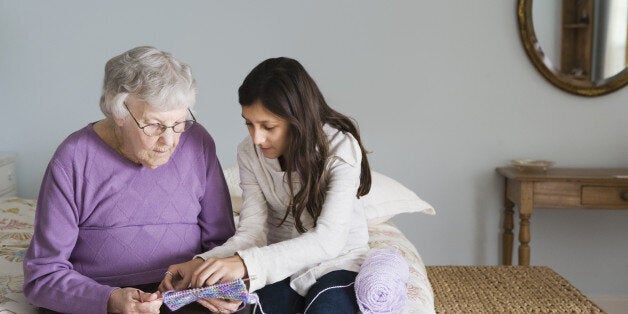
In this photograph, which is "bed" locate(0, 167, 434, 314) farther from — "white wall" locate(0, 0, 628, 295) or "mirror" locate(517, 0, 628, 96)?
"mirror" locate(517, 0, 628, 96)

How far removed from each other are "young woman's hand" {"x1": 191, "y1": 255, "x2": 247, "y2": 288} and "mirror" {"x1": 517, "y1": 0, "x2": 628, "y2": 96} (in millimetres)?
2205

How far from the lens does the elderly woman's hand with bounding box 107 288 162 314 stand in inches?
65.0

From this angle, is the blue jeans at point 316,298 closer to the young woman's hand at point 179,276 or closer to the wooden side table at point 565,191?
the young woman's hand at point 179,276

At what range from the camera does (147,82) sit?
5.76 ft

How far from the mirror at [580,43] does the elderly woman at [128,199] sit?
2054mm

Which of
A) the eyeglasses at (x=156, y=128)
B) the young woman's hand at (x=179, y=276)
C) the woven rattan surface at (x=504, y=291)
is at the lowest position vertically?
the woven rattan surface at (x=504, y=291)

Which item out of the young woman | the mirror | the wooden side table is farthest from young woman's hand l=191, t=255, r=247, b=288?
the mirror

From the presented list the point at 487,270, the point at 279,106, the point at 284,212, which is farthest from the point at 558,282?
the point at 279,106

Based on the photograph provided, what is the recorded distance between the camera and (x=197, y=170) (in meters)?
2.03

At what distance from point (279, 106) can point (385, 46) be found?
176 centimetres

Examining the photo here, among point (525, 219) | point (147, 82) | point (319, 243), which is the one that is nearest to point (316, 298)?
point (319, 243)

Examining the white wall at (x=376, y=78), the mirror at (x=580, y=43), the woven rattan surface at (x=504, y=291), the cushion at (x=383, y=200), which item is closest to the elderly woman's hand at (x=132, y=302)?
the cushion at (x=383, y=200)

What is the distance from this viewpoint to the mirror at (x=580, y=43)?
3559 millimetres

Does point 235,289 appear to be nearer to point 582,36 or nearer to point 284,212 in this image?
point 284,212
